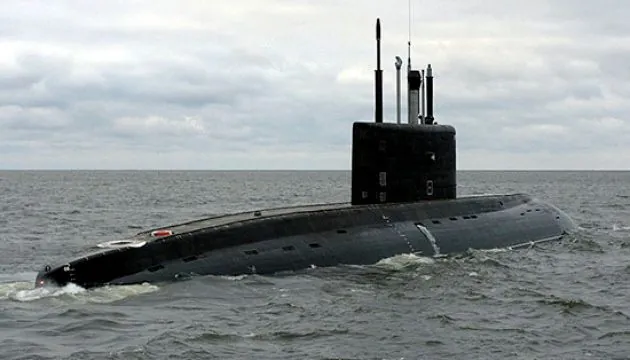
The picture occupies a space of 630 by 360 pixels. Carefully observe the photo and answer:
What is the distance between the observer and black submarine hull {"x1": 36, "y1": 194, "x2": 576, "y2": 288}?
651 inches

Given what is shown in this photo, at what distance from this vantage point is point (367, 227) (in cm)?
2150

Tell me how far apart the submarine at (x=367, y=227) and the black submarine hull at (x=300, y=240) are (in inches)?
1.0

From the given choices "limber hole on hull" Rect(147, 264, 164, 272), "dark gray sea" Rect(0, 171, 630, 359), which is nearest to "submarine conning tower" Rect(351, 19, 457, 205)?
"dark gray sea" Rect(0, 171, 630, 359)

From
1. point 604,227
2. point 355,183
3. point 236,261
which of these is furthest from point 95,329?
point 604,227

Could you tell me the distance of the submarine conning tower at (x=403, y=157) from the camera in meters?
22.8

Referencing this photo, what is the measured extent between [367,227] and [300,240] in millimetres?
2346

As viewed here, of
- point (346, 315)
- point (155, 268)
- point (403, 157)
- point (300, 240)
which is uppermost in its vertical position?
point (403, 157)

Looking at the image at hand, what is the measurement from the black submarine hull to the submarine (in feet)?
0.08

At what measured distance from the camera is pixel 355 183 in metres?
23.4

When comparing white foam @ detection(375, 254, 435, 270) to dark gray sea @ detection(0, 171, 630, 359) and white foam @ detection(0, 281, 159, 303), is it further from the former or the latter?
white foam @ detection(0, 281, 159, 303)

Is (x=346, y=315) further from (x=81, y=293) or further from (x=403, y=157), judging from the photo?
(x=403, y=157)

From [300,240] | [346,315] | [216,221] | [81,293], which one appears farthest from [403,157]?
[81,293]

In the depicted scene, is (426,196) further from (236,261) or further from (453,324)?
(453,324)

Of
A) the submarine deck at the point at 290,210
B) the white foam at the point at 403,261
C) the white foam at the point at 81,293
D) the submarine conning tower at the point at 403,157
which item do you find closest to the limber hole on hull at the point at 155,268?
the white foam at the point at 81,293
